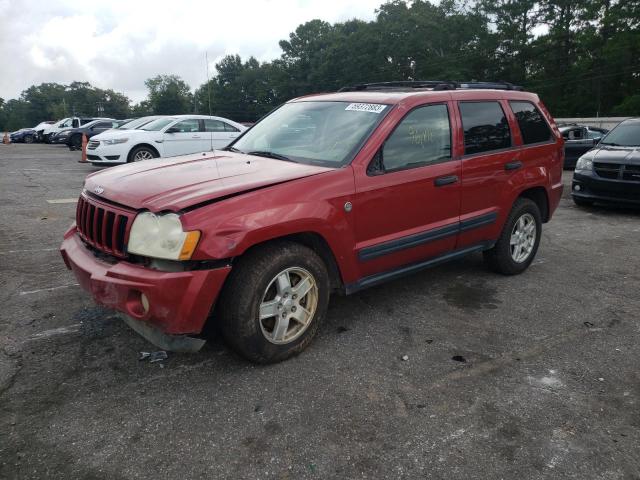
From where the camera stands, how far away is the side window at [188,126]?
13.5 meters

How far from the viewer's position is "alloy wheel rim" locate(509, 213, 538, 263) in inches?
198

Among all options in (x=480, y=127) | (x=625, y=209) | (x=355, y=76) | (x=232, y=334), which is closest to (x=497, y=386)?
(x=232, y=334)

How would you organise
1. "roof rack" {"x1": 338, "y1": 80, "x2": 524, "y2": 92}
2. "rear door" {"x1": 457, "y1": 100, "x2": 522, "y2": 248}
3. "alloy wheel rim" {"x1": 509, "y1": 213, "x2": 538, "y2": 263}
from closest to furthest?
"rear door" {"x1": 457, "y1": 100, "x2": 522, "y2": 248} < "roof rack" {"x1": 338, "y1": 80, "x2": 524, "y2": 92} < "alloy wheel rim" {"x1": 509, "y1": 213, "x2": 538, "y2": 263}

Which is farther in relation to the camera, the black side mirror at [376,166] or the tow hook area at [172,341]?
the black side mirror at [376,166]

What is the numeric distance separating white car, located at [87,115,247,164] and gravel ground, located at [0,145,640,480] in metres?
8.92

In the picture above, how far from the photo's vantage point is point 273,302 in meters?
3.18

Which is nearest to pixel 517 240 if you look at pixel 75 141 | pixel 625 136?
pixel 625 136

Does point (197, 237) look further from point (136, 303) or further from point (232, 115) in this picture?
point (232, 115)

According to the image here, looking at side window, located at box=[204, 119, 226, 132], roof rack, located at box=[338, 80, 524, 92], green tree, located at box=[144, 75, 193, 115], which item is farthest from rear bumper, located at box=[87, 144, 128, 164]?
green tree, located at box=[144, 75, 193, 115]

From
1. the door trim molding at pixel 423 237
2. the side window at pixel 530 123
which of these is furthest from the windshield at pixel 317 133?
the side window at pixel 530 123

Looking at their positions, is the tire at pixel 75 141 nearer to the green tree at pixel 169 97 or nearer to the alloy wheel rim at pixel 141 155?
the alloy wheel rim at pixel 141 155

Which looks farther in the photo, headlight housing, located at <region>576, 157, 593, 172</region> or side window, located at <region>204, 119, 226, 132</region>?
side window, located at <region>204, 119, 226, 132</region>

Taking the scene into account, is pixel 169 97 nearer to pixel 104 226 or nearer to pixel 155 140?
pixel 155 140

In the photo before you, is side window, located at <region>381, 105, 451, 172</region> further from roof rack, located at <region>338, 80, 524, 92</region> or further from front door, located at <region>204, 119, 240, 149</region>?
front door, located at <region>204, 119, 240, 149</region>
